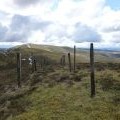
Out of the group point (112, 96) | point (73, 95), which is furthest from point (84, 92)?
point (112, 96)

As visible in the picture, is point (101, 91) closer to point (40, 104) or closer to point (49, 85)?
point (40, 104)

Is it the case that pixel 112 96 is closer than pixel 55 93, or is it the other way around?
pixel 112 96

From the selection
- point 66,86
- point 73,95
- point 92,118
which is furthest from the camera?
point 66,86

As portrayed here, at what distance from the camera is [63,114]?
28.0m

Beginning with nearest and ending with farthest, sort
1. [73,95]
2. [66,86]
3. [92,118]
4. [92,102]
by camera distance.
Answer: [92,118] → [92,102] → [73,95] → [66,86]

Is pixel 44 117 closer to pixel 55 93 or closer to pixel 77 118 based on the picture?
pixel 77 118

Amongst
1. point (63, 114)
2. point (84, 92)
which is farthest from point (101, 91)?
point (63, 114)

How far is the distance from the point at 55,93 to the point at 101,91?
17.3 feet

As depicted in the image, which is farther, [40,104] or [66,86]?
[66,86]

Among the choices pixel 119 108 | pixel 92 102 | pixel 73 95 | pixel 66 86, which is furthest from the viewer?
pixel 66 86

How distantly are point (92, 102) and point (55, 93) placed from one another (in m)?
6.68

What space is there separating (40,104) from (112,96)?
7.16m

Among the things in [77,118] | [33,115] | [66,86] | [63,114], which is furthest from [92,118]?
[66,86]

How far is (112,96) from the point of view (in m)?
32.1
